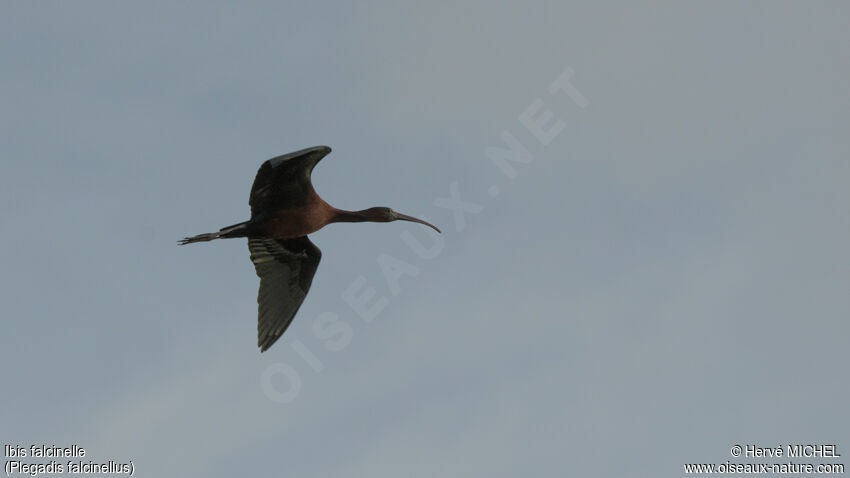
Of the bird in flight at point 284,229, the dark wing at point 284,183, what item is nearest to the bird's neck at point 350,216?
the bird in flight at point 284,229

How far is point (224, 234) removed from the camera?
22281 millimetres

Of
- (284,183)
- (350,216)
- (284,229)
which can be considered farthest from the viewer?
(350,216)

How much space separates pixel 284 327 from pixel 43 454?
5.77m

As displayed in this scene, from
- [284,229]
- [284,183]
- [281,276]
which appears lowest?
[281,276]

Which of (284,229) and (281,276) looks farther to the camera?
(281,276)

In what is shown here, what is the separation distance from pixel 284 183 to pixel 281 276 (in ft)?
11.6

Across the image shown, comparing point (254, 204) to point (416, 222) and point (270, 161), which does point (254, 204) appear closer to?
point (270, 161)

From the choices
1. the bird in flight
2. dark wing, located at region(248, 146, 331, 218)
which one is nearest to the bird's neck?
the bird in flight

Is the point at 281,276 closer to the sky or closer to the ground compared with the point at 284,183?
closer to the ground

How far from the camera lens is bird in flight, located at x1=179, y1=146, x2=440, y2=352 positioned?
2136 cm

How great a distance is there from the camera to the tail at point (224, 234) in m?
22.2

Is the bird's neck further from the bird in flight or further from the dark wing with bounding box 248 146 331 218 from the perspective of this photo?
the dark wing with bounding box 248 146 331 218

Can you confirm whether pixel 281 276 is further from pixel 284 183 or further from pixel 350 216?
pixel 284 183

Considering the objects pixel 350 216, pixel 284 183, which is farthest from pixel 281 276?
pixel 284 183
